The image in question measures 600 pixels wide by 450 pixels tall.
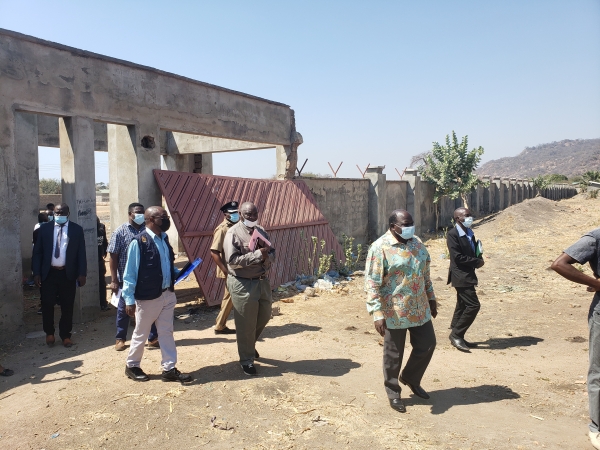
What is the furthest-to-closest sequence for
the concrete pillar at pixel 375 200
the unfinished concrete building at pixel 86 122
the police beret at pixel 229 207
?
the concrete pillar at pixel 375 200
the unfinished concrete building at pixel 86 122
the police beret at pixel 229 207

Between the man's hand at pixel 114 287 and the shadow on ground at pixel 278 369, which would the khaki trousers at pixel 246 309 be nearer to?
the shadow on ground at pixel 278 369

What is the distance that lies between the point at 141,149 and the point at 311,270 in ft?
14.6

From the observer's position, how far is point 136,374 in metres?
4.45

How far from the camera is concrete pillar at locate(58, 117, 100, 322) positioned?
6.72m

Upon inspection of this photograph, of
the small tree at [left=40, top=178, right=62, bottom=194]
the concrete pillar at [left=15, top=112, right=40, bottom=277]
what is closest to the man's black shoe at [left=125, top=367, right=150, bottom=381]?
the concrete pillar at [left=15, top=112, right=40, bottom=277]

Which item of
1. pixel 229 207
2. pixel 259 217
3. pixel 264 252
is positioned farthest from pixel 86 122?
pixel 264 252

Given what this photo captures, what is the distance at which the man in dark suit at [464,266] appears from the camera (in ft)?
18.2

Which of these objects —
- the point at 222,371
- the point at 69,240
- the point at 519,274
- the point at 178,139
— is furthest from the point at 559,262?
the point at 178,139

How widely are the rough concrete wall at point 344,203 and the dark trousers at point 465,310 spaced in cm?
658

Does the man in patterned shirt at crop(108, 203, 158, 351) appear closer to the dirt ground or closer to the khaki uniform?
the dirt ground

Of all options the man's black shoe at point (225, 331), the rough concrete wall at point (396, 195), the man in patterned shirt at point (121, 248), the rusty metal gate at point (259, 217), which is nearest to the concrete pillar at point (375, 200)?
the rough concrete wall at point (396, 195)

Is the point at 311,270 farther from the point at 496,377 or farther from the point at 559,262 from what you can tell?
the point at 559,262

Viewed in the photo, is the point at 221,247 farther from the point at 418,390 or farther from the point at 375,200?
the point at 375,200

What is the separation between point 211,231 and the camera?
8102 millimetres
